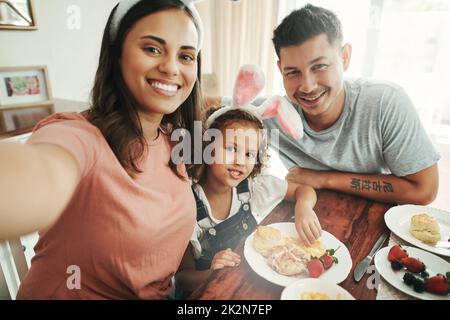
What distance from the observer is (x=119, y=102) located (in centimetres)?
68

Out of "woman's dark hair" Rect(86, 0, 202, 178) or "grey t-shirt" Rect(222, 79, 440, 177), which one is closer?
"woman's dark hair" Rect(86, 0, 202, 178)

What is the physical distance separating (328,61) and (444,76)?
159cm

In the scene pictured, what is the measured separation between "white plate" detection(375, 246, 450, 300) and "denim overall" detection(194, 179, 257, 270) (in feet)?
1.49

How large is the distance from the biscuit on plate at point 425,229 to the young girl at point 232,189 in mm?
235

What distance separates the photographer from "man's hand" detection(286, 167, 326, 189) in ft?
3.42

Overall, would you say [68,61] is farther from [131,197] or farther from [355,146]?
[355,146]

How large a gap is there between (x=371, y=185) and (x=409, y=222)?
0.67ft

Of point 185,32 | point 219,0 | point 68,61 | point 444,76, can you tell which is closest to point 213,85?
point 219,0

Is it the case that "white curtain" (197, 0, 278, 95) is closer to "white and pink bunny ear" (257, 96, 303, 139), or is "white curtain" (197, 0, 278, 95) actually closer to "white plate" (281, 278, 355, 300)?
"white and pink bunny ear" (257, 96, 303, 139)

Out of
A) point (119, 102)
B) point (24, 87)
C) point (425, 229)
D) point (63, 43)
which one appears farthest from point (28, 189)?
point (63, 43)

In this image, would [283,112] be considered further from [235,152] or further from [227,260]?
[227,260]

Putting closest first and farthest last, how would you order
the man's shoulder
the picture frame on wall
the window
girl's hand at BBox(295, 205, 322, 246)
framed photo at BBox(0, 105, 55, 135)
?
1. girl's hand at BBox(295, 205, 322, 246)
2. the man's shoulder
3. framed photo at BBox(0, 105, 55, 135)
4. the picture frame on wall
5. the window

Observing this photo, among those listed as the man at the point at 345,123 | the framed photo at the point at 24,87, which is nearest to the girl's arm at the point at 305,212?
the man at the point at 345,123

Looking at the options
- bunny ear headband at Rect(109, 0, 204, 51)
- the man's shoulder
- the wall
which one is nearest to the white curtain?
the wall
